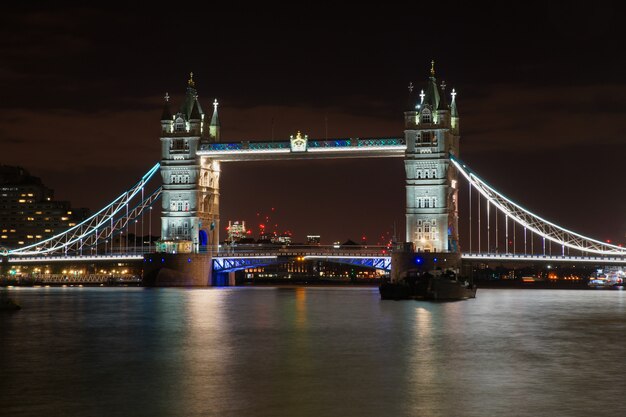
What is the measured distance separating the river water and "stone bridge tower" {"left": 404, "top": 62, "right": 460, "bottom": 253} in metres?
42.0

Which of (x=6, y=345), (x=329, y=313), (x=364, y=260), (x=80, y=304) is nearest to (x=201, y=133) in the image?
(x=364, y=260)

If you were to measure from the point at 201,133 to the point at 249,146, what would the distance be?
24.6 feet

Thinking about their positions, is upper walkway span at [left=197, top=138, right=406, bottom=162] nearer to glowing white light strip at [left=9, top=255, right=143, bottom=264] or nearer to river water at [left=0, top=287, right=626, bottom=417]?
glowing white light strip at [left=9, top=255, right=143, bottom=264]

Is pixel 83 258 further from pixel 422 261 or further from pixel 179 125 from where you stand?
pixel 422 261

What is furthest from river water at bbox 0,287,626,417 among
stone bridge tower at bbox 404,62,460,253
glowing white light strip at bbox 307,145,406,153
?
glowing white light strip at bbox 307,145,406,153

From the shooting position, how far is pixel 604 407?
66.3 ft

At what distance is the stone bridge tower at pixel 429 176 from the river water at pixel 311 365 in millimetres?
41972

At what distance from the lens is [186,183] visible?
323 ft

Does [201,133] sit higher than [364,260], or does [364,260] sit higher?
[201,133]

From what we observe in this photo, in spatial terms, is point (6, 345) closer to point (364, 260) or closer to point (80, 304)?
point (80, 304)

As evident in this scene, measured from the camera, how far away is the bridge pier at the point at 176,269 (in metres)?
95.6

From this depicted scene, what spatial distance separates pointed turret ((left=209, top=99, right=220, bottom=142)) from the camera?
336 ft

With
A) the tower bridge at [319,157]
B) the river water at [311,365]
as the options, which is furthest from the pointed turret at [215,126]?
the river water at [311,365]

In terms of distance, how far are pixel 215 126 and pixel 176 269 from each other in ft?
53.5
